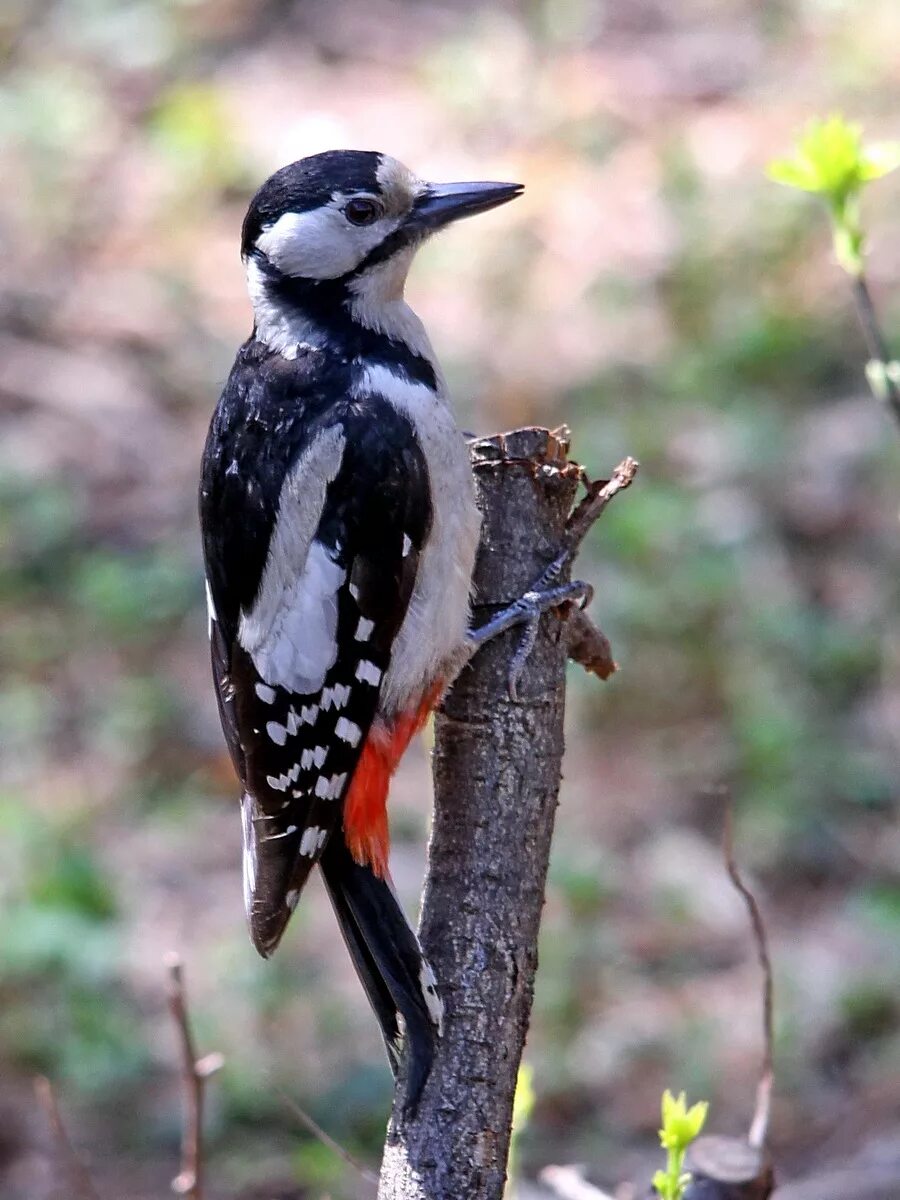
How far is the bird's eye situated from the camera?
2723 mm

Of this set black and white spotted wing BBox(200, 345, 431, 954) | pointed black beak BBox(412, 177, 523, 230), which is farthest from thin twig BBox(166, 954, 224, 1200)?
pointed black beak BBox(412, 177, 523, 230)

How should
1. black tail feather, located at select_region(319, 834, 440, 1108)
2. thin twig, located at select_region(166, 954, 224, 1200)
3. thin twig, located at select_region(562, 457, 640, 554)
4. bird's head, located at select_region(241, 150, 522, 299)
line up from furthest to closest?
bird's head, located at select_region(241, 150, 522, 299) → thin twig, located at select_region(562, 457, 640, 554) → thin twig, located at select_region(166, 954, 224, 1200) → black tail feather, located at select_region(319, 834, 440, 1108)

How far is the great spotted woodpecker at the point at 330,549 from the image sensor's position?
7.88ft

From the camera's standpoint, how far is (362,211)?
9.00 feet

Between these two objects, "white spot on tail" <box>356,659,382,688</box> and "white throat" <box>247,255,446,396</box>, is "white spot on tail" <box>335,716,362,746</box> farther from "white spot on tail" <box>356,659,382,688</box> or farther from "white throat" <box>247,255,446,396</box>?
"white throat" <box>247,255,446,396</box>

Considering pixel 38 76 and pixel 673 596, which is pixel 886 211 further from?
pixel 38 76

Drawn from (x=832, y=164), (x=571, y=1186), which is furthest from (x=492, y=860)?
(x=832, y=164)

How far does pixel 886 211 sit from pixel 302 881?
5.27 m

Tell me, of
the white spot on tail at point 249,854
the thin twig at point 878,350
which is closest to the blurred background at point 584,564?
the white spot on tail at point 249,854

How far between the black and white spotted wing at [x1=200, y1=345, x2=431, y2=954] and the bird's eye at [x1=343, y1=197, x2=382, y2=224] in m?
0.34

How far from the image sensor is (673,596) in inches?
198

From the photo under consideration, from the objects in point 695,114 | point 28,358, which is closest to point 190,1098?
point 28,358

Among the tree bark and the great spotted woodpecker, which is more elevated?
the great spotted woodpecker

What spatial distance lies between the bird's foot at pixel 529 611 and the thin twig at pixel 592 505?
0.08ft
